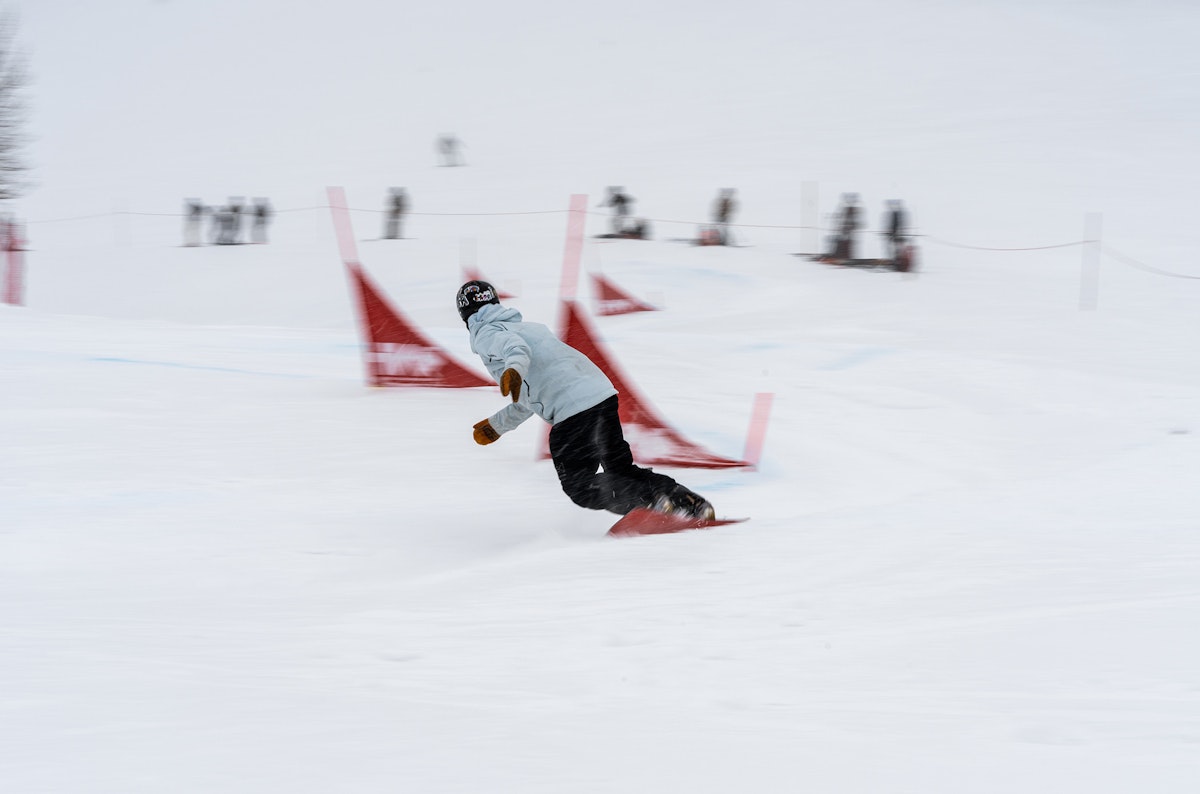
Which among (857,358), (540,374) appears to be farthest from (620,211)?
(540,374)

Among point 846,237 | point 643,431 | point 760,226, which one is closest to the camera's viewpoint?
point 643,431

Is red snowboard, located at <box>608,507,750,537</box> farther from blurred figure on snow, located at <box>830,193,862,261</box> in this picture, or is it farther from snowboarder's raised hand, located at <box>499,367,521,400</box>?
blurred figure on snow, located at <box>830,193,862,261</box>

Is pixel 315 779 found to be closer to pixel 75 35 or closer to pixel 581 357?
pixel 581 357

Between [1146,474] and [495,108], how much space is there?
41.4 m

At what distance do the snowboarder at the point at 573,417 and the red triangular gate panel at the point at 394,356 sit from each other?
12.1 feet

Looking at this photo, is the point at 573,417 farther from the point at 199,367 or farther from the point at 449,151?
the point at 449,151

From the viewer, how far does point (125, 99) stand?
181 feet

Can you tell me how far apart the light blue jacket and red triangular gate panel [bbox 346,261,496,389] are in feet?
12.2

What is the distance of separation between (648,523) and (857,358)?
6.41 meters

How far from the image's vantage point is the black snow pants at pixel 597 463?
5.32 m

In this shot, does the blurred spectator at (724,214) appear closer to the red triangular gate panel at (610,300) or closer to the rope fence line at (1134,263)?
the rope fence line at (1134,263)

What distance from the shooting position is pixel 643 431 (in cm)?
715

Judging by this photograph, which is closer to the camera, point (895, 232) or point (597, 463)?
point (597, 463)

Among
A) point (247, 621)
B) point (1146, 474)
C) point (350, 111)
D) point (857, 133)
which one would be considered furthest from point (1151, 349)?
point (350, 111)
